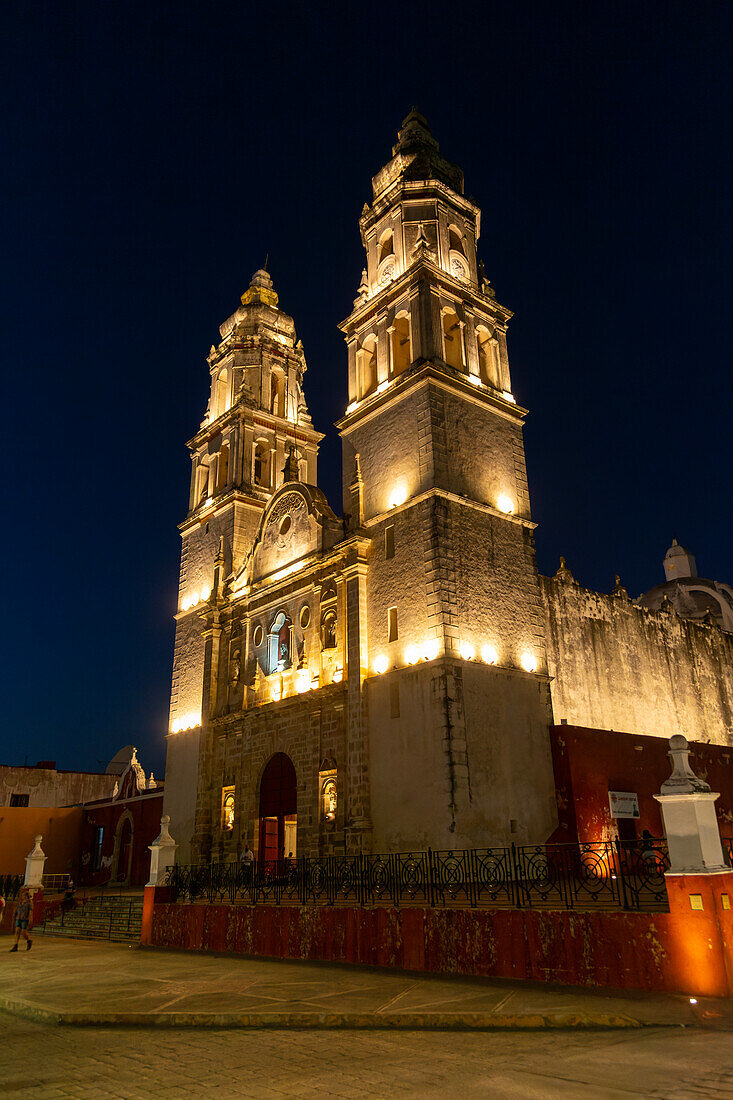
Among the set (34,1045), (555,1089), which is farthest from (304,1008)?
(555,1089)

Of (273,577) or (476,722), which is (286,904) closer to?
(476,722)

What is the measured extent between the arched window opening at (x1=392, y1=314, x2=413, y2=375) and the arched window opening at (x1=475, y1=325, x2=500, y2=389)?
101 inches

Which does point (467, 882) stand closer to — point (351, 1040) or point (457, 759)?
point (457, 759)

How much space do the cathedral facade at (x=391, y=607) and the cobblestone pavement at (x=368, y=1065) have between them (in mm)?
11016

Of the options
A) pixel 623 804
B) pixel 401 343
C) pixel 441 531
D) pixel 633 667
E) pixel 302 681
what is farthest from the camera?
pixel 633 667

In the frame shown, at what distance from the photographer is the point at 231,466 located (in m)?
34.1

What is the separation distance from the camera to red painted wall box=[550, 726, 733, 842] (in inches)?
859

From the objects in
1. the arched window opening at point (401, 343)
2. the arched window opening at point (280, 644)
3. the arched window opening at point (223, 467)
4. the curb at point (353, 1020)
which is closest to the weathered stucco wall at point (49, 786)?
the arched window opening at point (223, 467)

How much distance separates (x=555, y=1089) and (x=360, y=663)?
16893mm

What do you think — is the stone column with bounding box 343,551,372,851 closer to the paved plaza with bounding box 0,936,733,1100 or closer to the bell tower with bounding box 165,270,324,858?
the bell tower with bounding box 165,270,324,858

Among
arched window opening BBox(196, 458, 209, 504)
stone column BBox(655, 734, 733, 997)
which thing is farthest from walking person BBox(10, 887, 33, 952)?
arched window opening BBox(196, 458, 209, 504)

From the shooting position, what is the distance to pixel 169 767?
3166 cm

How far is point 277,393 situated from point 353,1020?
31431mm

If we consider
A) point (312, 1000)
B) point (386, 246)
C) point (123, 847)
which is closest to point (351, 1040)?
point (312, 1000)
